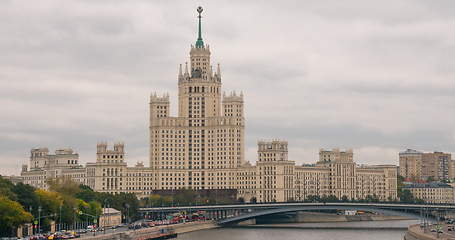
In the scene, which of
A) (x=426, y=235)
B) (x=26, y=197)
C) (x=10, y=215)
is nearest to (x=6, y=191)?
(x=26, y=197)

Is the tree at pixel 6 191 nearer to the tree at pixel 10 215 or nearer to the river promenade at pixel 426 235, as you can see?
the tree at pixel 10 215

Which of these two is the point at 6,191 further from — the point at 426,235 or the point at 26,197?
the point at 426,235

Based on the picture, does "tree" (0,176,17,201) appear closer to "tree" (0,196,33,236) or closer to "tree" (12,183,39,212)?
"tree" (12,183,39,212)

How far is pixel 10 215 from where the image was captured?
145 m

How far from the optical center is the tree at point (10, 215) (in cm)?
14450

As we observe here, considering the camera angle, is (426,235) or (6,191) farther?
(6,191)

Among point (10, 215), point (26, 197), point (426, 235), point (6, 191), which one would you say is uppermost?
point (6, 191)

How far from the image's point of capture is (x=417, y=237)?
5856 inches

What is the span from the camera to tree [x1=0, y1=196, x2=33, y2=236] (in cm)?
14450

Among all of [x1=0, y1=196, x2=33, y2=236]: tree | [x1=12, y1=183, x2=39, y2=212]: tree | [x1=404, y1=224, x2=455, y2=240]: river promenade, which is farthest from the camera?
[x1=12, y1=183, x2=39, y2=212]: tree

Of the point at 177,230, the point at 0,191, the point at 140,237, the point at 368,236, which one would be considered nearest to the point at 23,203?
the point at 0,191

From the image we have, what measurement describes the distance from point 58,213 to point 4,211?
29.2m

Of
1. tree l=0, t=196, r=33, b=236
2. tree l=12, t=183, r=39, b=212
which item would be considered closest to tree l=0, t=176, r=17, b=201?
tree l=12, t=183, r=39, b=212

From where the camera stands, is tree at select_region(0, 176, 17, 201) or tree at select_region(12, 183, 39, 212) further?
tree at select_region(12, 183, 39, 212)
